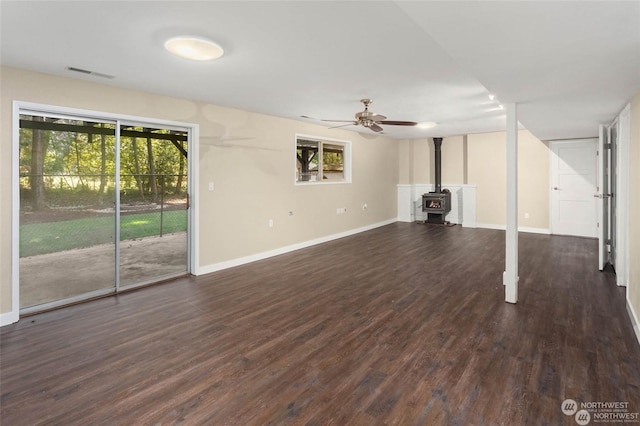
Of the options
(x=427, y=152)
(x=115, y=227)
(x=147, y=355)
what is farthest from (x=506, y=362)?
(x=427, y=152)

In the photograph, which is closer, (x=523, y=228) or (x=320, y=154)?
(x=320, y=154)

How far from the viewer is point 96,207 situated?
12.8ft

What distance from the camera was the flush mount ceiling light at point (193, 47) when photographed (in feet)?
8.36

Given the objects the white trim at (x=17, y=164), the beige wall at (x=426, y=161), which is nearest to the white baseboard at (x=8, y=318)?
the white trim at (x=17, y=164)

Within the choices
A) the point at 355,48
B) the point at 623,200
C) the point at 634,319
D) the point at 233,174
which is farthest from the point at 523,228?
the point at 355,48

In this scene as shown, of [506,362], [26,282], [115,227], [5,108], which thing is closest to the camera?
[506,362]

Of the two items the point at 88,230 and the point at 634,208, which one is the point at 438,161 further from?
the point at 88,230

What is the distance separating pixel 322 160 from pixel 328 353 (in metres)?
5.00

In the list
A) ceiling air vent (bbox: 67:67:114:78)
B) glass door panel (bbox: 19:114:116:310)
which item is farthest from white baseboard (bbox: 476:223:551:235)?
ceiling air vent (bbox: 67:67:114:78)

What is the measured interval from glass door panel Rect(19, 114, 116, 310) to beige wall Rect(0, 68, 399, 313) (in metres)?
0.20

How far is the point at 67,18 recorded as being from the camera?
7.48ft

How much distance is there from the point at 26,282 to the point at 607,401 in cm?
476

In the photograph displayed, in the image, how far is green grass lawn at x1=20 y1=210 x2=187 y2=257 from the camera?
3.47 m

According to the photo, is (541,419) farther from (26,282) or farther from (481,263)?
(26,282)
